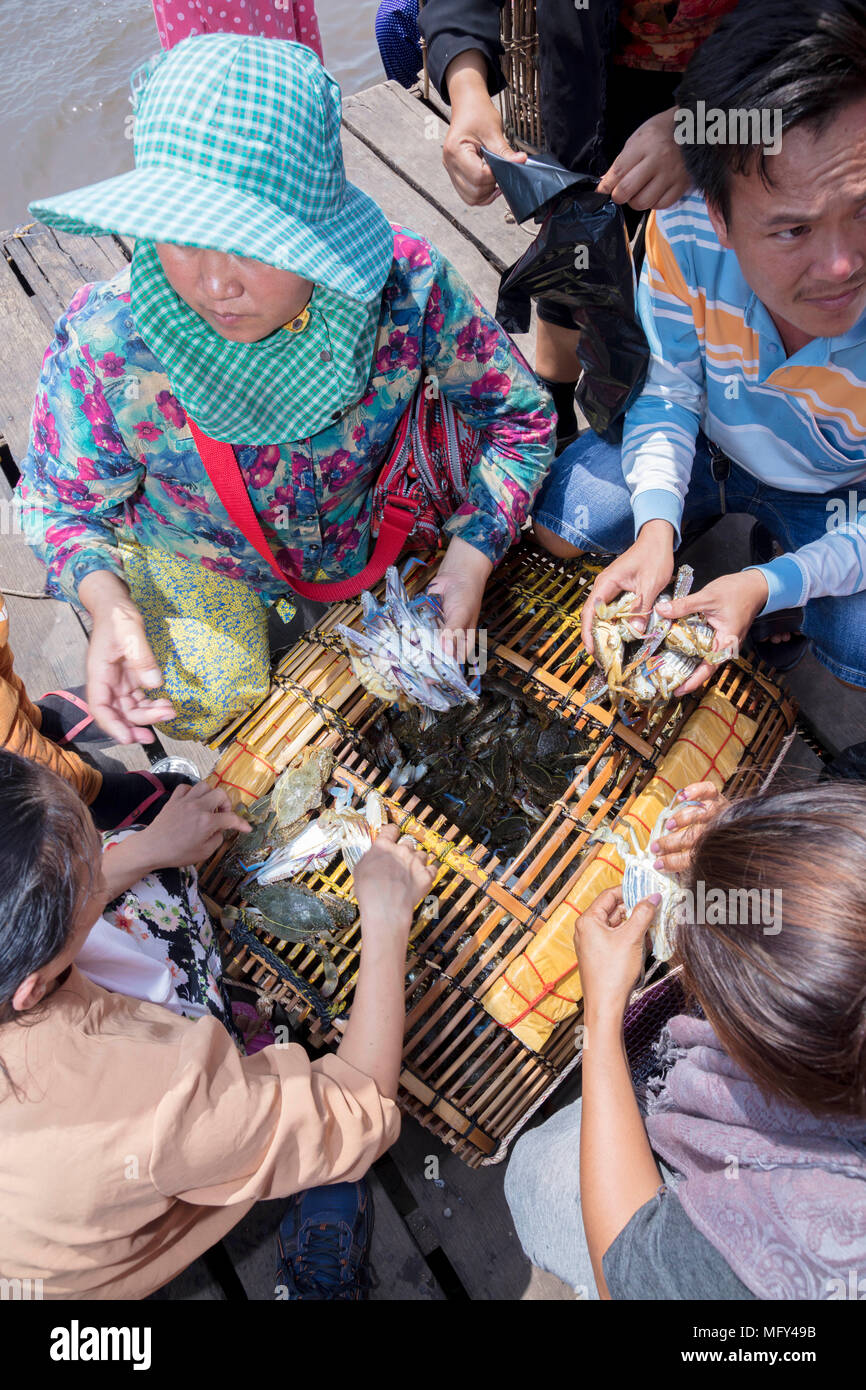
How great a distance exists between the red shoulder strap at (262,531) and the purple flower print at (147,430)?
8 centimetres

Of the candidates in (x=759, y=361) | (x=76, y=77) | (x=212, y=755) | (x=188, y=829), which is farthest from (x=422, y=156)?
(x=188, y=829)

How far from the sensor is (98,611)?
179 cm

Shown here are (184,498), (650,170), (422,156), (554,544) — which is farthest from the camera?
(422,156)

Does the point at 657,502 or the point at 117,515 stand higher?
the point at 657,502

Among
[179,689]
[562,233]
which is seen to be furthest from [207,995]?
[562,233]

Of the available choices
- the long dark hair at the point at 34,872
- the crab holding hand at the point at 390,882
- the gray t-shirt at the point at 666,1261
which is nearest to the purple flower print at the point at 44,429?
the long dark hair at the point at 34,872

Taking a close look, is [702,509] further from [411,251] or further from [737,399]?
[411,251]

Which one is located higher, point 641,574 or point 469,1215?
point 641,574

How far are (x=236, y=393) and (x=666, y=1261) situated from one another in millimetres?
1593

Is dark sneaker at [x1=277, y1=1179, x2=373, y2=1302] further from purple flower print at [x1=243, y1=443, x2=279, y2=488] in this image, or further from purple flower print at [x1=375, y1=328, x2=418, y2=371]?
purple flower print at [x1=375, y1=328, x2=418, y2=371]

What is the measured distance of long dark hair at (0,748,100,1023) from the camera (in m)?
1.14

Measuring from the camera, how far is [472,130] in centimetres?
187
